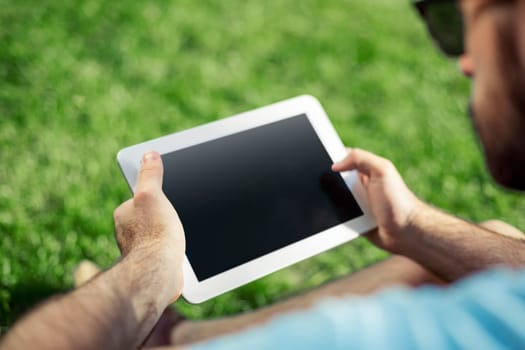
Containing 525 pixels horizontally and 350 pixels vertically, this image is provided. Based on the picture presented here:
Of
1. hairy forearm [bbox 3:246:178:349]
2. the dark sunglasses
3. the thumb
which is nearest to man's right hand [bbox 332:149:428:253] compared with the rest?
the dark sunglasses

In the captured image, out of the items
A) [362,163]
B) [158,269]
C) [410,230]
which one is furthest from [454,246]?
[158,269]

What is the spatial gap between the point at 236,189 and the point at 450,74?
2005mm

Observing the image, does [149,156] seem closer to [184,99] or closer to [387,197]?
[387,197]

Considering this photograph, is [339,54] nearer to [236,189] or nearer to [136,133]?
[136,133]

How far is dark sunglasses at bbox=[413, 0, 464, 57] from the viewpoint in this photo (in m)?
1.48

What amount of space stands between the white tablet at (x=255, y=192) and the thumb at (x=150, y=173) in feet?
0.14

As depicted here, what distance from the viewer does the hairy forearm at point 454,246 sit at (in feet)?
5.12

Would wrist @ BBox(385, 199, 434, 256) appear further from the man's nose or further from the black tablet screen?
the man's nose

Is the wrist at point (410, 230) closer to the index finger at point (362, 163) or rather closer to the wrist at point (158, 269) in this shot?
the index finger at point (362, 163)

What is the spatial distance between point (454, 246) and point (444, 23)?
62 cm

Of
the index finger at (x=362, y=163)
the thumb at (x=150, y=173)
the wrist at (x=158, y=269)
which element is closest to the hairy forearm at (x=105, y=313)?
the wrist at (x=158, y=269)

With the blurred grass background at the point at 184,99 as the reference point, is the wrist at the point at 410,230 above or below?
below

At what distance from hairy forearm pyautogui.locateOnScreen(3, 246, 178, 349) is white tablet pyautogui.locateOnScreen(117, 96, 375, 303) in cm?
19

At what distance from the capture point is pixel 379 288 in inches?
66.2
